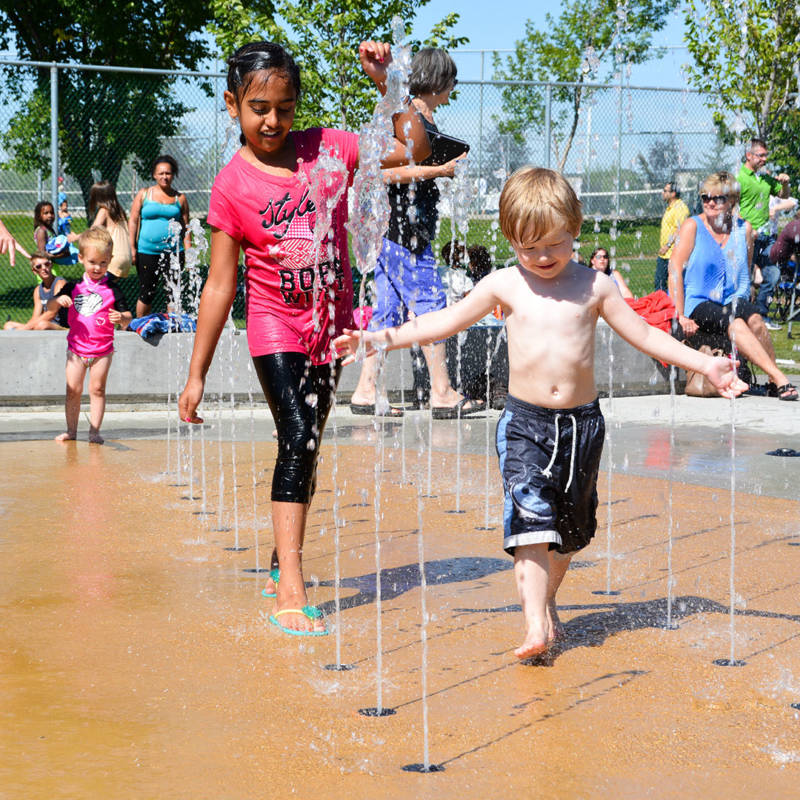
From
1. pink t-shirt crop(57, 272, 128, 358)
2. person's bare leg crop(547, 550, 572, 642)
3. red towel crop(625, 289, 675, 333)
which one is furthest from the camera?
red towel crop(625, 289, 675, 333)

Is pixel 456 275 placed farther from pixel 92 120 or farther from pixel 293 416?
pixel 293 416

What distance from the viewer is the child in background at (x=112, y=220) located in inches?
432

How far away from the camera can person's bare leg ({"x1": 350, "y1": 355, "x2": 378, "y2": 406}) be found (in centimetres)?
848

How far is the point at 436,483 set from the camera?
20.4 feet

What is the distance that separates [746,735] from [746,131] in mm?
13909

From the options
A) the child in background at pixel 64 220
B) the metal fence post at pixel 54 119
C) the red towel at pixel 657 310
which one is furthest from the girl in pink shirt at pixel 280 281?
the child in background at pixel 64 220

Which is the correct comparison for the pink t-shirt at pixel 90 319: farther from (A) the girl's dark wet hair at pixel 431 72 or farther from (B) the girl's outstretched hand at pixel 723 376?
(B) the girl's outstretched hand at pixel 723 376

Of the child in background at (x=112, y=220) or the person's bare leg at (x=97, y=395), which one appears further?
the child in background at (x=112, y=220)

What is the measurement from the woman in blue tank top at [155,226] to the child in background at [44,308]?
77 cm

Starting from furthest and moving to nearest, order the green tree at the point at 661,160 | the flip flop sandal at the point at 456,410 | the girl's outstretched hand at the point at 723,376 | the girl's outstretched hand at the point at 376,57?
the green tree at the point at 661,160, the flip flop sandal at the point at 456,410, the girl's outstretched hand at the point at 376,57, the girl's outstretched hand at the point at 723,376

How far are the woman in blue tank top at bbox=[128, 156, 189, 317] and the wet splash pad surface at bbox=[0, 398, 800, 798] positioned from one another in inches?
210

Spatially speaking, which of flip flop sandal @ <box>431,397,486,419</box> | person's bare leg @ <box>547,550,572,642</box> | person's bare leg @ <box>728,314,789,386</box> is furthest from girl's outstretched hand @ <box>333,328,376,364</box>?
person's bare leg @ <box>728,314,789,386</box>

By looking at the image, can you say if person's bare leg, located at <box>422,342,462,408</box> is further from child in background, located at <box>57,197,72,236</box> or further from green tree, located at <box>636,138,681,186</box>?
green tree, located at <box>636,138,681,186</box>

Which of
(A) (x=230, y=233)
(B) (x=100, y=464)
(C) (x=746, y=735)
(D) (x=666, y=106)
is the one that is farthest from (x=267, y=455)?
(D) (x=666, y=106)
